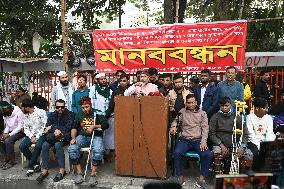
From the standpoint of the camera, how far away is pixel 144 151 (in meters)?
5.96

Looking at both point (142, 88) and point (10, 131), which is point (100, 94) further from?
point (10, 131)

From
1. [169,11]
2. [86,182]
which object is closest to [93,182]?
[86,182]

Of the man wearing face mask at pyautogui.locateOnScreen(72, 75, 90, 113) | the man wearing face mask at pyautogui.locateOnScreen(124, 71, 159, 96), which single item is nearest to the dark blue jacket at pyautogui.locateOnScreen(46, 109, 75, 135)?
the man wearing face mask at pyautogui.locateOnScreen(72, 75, 90, 113)

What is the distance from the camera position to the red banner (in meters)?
7.86

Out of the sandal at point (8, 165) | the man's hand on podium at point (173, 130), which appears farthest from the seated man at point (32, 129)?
the man's hand on podium at point (173, 130)

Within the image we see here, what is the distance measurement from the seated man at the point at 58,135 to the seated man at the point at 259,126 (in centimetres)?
334

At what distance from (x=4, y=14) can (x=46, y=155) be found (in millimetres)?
6255

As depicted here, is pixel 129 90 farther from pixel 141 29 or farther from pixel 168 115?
pixel 141 29

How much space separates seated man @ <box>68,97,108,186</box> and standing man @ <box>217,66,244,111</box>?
7.80 ft

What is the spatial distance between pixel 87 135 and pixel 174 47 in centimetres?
320

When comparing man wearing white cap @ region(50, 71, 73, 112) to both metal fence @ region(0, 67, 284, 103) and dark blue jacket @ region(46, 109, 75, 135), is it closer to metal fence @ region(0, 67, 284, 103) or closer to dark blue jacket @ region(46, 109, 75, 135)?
dark blue jacket @ region(46, 109, 75, 135)

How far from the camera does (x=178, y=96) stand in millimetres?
6473

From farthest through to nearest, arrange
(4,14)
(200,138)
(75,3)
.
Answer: (75,3), (4,14), (200,138)

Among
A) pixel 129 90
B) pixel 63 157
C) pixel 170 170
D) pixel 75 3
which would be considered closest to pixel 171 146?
pixel 170 170
